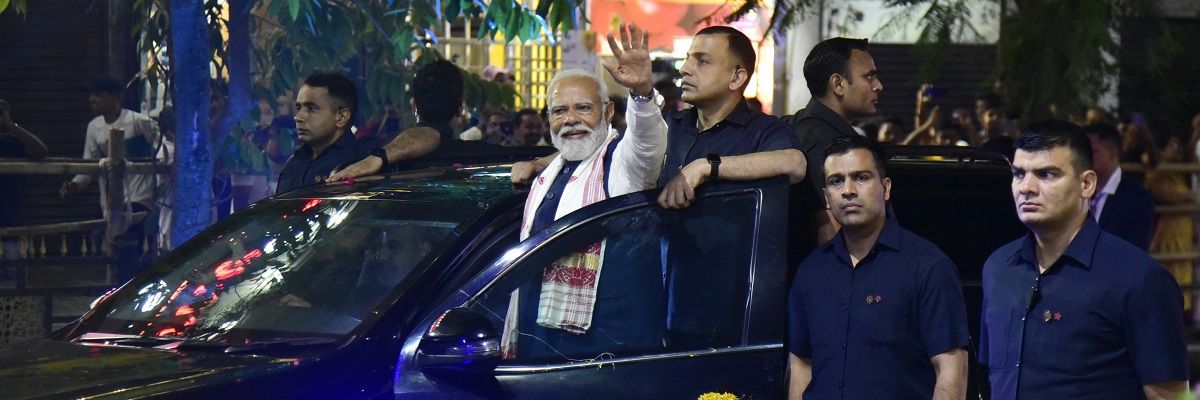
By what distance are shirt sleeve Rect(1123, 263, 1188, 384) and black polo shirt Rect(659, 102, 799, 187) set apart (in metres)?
1.23

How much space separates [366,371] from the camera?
3.67 meters

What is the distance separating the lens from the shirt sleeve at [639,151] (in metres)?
4.05

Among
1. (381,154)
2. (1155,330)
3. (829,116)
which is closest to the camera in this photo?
(1155,330)

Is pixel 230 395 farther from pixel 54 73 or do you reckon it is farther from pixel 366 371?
pixel 54 73

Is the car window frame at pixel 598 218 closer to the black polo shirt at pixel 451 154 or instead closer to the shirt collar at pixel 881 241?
the shirt collar at pixel 881 241

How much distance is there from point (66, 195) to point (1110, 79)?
6.25 metres

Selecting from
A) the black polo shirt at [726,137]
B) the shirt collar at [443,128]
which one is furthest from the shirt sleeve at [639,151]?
the shirt collar at [443,128]

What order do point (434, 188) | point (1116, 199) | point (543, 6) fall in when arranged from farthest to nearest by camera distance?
point (1116, 199), point (543, 6), point (434, 188)

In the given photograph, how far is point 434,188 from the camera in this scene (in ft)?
14.7

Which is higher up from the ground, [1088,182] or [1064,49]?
[1064,49]

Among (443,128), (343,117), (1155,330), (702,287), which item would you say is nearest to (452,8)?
(443,128)

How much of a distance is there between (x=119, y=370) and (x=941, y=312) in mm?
2069

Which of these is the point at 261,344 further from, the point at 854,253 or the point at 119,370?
the point at 854,253

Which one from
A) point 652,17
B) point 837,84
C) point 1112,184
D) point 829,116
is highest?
point 652,17
